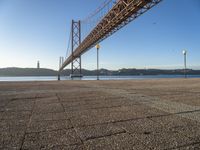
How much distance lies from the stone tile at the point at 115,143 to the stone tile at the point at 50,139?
177 millimetres

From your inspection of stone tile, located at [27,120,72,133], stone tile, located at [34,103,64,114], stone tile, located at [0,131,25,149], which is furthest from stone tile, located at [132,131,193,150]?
stone tile, located at [34,103,64,114]

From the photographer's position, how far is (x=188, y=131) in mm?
2287

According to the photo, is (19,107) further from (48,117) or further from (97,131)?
(97,131)

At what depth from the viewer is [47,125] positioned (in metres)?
2.64

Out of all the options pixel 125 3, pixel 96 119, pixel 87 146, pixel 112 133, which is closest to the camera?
pixel 87 146

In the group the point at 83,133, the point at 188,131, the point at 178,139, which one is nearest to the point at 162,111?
the point at 188,131

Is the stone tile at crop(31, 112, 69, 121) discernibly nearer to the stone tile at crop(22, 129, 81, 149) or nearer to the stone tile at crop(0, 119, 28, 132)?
the stone tile at crop(0, 119, 28, 132)

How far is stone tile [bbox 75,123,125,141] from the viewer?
219 centimetres

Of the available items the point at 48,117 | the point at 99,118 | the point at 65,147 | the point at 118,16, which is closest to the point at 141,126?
the point at 99,118

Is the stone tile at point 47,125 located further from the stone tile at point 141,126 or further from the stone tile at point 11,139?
the stone tile at point 141,126

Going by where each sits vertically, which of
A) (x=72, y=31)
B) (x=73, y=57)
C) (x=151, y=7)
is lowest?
(x=73, y=57)

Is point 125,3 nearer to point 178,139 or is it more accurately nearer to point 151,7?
point 151,7

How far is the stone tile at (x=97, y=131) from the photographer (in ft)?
7.18

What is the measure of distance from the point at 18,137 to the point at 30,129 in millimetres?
304
